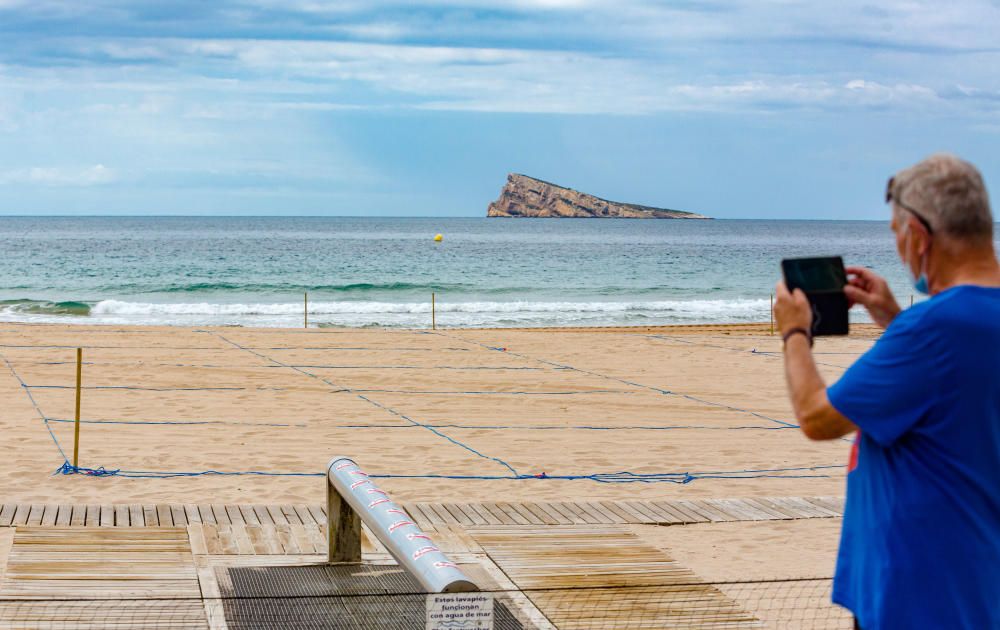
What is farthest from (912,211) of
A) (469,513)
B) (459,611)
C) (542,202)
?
(542,202)

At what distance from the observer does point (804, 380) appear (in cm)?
206

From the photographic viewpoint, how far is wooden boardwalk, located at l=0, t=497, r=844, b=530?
20.5ft

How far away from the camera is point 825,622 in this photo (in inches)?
191

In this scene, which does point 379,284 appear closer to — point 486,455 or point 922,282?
point 486,455

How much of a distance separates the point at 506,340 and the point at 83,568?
12684 millimetres

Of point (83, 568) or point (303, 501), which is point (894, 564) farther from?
point (303, 501)

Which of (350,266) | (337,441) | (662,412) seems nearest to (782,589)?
(337,441)

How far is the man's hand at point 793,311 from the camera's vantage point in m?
2.12

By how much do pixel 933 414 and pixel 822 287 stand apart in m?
0.35

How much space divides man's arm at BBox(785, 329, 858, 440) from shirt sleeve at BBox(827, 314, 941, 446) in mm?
33

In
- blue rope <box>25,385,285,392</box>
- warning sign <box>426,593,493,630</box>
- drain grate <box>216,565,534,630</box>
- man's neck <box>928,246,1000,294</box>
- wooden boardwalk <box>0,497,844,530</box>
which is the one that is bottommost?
blue rope <box>25,385,285,392</box>

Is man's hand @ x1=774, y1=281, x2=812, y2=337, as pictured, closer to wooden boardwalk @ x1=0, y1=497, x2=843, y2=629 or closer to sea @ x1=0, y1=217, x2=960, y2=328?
wooden boardwalk @ x1=0, y1=497, x2=843, y2=629

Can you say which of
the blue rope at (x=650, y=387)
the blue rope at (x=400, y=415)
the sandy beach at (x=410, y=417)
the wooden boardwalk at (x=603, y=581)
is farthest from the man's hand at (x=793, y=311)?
the blue rope at (x=650, y=387)

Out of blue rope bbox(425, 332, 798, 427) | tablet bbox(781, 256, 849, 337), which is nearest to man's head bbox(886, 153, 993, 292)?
tablet bbox(781, 256, 849, 337)
